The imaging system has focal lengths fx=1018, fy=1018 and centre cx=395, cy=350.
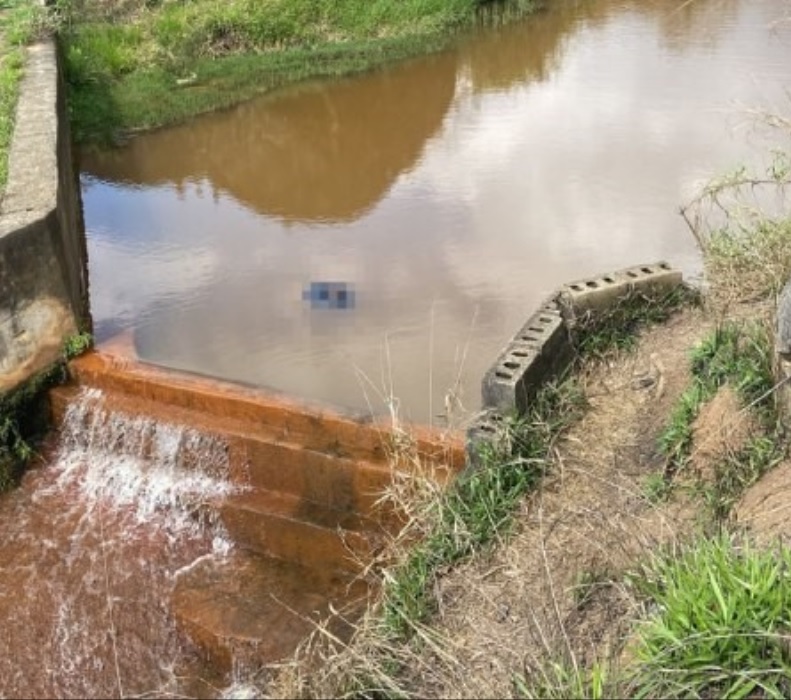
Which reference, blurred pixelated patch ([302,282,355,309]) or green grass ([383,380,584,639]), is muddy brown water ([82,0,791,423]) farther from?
green grass ([383,380,584,639])

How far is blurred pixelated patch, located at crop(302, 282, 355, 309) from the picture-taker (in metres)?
6.77

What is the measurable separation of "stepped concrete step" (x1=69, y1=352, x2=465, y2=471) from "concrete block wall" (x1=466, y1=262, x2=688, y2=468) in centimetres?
39

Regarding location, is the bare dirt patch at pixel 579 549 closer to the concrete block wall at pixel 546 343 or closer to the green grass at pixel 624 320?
the green grass at pixel 624 320

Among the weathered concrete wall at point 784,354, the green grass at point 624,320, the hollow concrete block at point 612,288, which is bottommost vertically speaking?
the green grass at point 624,320

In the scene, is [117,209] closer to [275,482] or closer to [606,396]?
[275,482]

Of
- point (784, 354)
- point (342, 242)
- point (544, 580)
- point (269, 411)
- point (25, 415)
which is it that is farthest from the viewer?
point (342, 242)

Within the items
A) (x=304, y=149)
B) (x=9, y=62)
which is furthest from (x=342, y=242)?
(x=9, y=62)

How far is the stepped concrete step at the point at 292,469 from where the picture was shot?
5.13m

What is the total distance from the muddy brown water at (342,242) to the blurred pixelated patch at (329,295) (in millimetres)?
40

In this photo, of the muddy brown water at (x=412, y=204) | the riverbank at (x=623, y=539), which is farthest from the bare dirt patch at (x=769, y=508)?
the muddy brown water at (x=412, y=204)

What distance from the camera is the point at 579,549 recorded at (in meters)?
4.07

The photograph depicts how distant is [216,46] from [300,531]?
8.88m

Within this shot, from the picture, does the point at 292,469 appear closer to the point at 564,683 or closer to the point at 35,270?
the point at 35,270

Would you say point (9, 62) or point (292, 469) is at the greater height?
point (9, 62)
